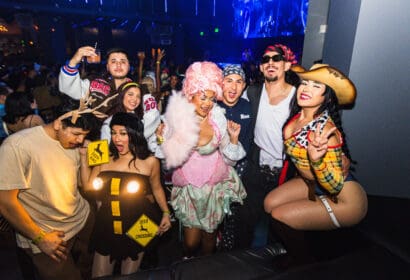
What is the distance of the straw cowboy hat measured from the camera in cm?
185

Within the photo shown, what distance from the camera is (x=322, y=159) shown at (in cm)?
170

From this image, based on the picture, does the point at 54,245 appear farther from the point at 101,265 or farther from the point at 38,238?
the point at 101,265

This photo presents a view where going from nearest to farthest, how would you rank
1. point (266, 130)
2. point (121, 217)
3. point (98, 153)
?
point (98, 153)
point (121, 217)
point (266, 130)

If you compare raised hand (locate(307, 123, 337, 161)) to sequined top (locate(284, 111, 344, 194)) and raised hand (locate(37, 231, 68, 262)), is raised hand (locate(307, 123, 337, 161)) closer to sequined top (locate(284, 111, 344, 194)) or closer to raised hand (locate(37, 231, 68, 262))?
sequined top (locate(284, 111, 344, 194))

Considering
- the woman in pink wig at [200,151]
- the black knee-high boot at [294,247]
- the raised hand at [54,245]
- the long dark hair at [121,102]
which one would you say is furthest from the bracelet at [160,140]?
the black knee-high boot at [294,247]

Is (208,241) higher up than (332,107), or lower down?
lower down

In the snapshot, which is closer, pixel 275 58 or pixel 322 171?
pixel 322 171

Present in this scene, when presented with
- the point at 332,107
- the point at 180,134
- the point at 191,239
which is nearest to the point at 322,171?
the point at 332,107

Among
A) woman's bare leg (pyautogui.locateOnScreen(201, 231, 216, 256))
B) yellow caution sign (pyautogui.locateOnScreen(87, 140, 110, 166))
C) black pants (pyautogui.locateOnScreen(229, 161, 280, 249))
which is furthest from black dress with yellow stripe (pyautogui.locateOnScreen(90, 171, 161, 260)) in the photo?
black pants (pyautogui.locateOnScreen(229, 161, 280, 249))

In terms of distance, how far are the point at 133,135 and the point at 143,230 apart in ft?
2.73

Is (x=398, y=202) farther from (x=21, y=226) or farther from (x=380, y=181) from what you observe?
(x=21, y=226)

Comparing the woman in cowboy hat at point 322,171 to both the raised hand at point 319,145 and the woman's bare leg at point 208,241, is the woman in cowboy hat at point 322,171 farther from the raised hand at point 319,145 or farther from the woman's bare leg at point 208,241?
the woman's bare leg at point 208,241

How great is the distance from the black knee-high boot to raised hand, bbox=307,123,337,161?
689 mm

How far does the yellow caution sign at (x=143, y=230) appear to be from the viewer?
7.34ft
